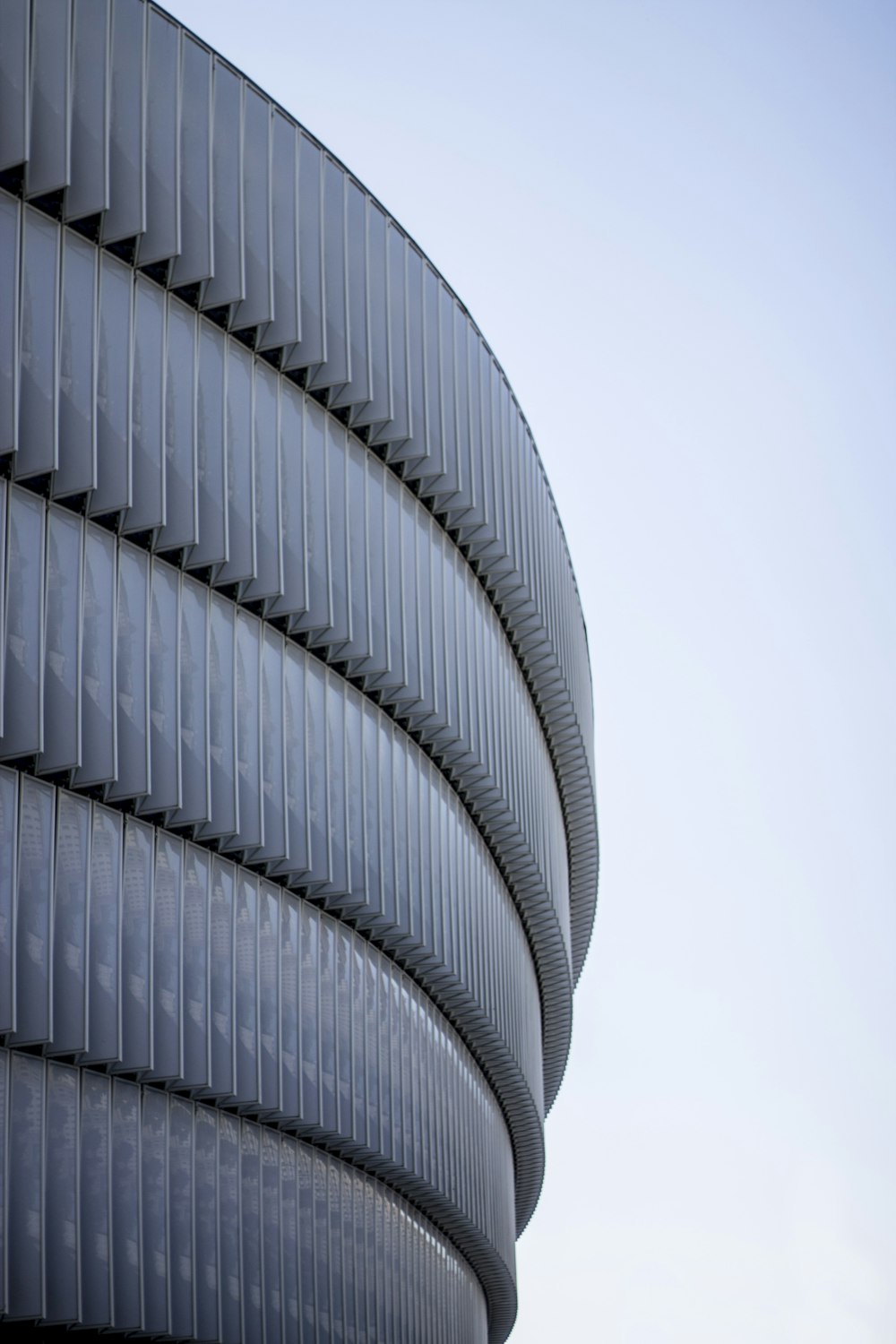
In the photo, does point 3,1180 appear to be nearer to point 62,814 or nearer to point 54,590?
point 62,814

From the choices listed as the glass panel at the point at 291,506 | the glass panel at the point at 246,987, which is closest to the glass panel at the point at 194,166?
the glass panel at the point at 291,506

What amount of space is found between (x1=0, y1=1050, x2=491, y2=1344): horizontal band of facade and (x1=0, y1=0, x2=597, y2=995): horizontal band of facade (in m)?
4.81

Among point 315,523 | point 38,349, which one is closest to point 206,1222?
point 315,523

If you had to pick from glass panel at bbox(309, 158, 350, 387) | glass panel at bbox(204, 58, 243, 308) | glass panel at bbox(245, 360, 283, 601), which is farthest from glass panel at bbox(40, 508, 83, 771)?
glass panel at bbox(309, 158, 350, 387)

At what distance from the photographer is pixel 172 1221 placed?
14391 millimetres

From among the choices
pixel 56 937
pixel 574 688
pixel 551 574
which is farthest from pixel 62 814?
pixel 574 688

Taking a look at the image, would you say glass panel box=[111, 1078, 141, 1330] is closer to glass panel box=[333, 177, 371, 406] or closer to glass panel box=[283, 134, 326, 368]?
glass panel box=[283, 134, 326, 368]

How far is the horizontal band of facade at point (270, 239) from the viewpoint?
1337 centimetres

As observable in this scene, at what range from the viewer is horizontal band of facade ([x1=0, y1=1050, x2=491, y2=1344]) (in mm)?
12914

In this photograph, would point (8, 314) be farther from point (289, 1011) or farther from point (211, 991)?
point (289, 1011)

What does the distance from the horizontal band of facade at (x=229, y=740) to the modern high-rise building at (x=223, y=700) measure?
0.11ft

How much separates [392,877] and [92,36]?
8227 mm

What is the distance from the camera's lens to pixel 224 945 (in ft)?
50.2

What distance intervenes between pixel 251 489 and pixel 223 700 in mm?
1701
